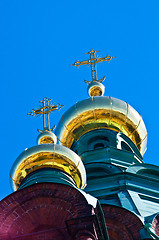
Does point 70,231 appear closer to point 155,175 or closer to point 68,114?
point 155,175

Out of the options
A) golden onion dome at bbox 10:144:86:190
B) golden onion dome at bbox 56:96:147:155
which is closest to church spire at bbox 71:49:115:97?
golden onion dome at bbox 56:96:147:155

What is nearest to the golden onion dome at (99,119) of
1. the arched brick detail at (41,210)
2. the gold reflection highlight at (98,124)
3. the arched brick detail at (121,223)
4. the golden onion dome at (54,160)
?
the gold reflection highlight at (98,124)

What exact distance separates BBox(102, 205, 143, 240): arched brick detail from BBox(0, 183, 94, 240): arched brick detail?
5.76 ft

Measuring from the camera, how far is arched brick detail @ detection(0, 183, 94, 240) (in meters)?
12.2

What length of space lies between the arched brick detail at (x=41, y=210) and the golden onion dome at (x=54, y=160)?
228 cm

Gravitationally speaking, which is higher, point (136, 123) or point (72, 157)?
point (136, 123)

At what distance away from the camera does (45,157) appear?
15336 mm

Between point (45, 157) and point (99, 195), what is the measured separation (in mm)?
2360

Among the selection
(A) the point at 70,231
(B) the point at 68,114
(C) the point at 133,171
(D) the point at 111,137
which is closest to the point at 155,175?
(C) the point at 133,171

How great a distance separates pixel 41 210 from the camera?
12.6 meters

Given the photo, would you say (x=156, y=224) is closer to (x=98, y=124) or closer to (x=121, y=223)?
(x=121, y=223)

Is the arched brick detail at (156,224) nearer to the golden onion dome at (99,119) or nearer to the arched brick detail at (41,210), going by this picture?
the arched brick detail at (41,210)

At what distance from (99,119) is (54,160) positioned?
6828 millimetres

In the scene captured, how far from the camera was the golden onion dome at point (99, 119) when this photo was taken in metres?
22.0
